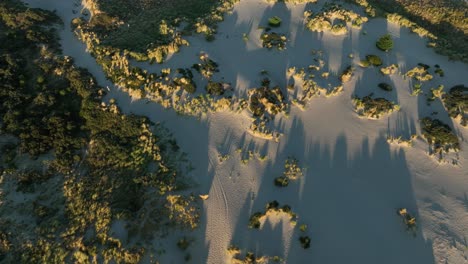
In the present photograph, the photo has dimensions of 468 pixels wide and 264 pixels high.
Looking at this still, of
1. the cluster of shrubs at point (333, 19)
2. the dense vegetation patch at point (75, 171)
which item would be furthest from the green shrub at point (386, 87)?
the dense vegetation patch at point (75, 171)

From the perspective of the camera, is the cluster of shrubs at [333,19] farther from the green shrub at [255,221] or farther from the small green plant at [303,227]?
the green shrub at [255,221]

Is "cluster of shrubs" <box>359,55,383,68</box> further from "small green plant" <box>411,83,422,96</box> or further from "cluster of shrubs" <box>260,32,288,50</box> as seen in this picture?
"cluster of shrubs" <box>260,32,288,50</box>

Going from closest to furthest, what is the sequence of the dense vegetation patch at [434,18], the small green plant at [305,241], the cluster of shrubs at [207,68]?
the small green plant at [305,241] → the cluster of shrubs at [207,68] → the dense vegetation patch at [434,18]

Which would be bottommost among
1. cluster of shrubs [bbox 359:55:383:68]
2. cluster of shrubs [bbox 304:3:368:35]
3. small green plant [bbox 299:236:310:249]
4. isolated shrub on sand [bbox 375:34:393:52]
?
small green plant [bbox 299:236:310:249]

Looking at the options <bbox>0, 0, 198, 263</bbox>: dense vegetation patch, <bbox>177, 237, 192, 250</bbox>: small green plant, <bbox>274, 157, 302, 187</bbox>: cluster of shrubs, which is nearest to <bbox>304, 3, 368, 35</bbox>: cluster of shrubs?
<bbox>274, 157, 302, 187</bbox>: cluster of shrubs

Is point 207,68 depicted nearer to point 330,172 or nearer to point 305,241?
point 330,172

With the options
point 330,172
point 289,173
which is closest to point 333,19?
point 330,172

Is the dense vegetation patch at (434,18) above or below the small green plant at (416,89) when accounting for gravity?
above

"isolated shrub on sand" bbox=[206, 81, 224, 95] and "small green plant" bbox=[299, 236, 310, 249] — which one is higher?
"isolated shrub on sand" bbox=[206, 81, 224, 95]
